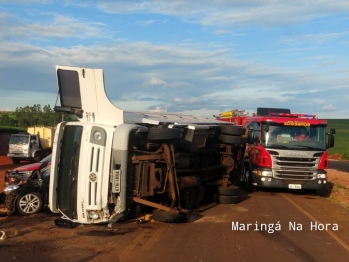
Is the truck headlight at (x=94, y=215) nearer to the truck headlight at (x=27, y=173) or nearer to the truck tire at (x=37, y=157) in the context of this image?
the truck headlight at (x=27, y=173)

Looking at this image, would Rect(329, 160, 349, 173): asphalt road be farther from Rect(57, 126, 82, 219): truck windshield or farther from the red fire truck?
Rect(57, 126, 82, 219): truck windshield

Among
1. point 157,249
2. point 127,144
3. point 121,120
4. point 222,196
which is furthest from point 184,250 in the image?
point 222,196

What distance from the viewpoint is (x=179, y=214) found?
10438mm

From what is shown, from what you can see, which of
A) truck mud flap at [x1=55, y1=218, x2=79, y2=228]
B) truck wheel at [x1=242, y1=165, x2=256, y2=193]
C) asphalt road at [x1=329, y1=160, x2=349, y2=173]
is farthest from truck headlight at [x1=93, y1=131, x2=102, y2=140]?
asphalt road at [x1=329, y1=160, x2=349, y2=173]

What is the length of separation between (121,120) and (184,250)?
304cm

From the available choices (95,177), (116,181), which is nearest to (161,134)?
(116,181)

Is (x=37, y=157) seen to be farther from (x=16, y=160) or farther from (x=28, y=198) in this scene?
(x=28, y=198)

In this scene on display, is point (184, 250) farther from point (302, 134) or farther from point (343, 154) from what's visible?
point (343, 154)

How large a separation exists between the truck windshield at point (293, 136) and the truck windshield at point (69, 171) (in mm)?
8281

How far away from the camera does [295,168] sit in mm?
15938

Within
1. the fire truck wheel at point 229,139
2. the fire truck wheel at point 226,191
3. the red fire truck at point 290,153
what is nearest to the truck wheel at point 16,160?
the red fire truck at point 290,153

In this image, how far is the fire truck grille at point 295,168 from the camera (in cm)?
1592

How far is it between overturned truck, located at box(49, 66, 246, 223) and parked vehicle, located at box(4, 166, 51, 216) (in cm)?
236

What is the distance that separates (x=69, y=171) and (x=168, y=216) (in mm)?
2289
